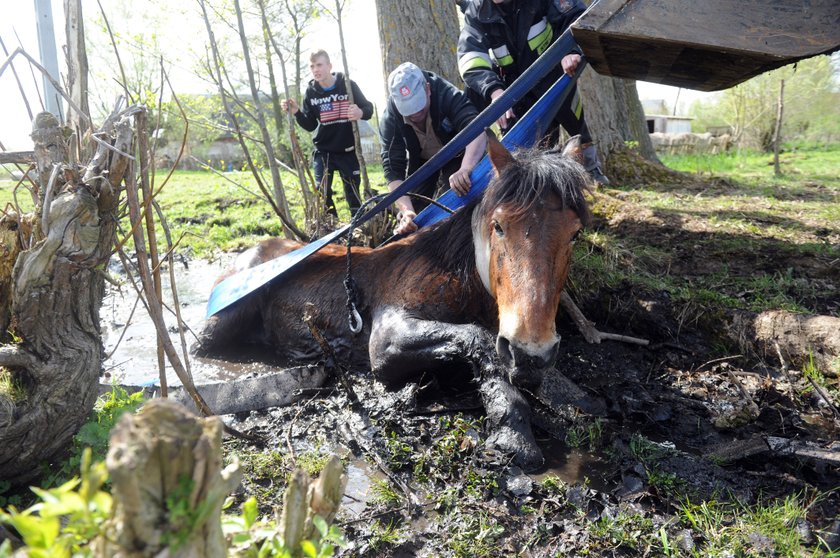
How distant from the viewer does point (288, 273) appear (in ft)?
15.5

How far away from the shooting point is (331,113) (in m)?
6.57

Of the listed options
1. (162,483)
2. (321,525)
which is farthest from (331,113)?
(162,483)

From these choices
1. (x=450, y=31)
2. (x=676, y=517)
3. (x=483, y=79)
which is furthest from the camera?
(x=450, y=31)

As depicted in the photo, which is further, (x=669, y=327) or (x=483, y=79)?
(x=483, y=79)

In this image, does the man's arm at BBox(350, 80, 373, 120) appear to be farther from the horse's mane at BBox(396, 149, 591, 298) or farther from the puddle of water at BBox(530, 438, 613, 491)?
the puddle of water at BBox(530, 438, 613, 491)

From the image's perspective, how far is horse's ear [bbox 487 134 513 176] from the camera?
11.0ft

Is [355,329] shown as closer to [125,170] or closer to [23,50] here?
[125,170]

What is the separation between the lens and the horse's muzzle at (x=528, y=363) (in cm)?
257

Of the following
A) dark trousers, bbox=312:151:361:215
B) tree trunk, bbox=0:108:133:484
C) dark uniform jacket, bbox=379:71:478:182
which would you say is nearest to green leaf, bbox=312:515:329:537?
tree trunk, bbox=0:108:133:484

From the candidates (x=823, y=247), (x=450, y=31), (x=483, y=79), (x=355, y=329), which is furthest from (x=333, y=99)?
(x=823, y=247)

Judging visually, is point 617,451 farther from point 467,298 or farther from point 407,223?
point 407,223

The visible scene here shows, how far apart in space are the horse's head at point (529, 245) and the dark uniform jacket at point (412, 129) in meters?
1.62

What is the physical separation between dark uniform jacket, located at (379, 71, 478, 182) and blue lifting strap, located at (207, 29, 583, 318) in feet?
2.57

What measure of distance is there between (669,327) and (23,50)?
4130 mm
